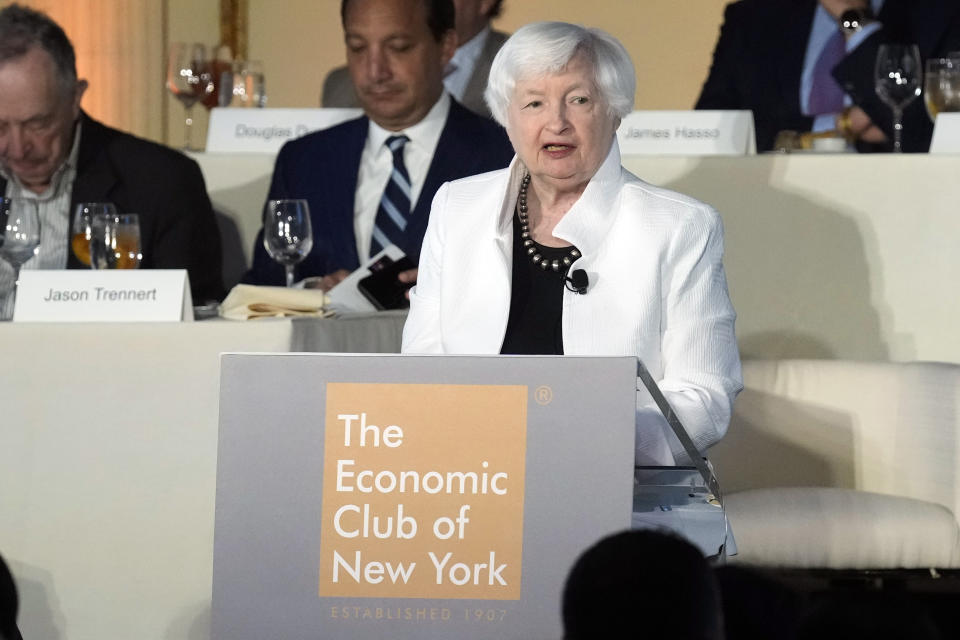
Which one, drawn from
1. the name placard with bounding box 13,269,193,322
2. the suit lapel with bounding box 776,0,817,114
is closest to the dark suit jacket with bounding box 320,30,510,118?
the suit lapel with bounding box 776,0,817,114

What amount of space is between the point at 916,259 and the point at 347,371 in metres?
2.12

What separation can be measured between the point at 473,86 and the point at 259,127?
2.67 feet

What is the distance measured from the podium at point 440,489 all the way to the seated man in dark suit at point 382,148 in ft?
6.62

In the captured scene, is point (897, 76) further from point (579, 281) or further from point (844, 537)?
point (579, 281)

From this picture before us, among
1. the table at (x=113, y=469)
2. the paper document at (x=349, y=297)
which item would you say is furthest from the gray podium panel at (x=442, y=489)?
the paper document at (x=349, y=297)

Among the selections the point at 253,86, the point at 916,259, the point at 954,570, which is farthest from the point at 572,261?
the point at 253,86

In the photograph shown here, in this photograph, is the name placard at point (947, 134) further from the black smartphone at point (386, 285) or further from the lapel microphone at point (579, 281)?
the lapel microphone at point (579, 281)

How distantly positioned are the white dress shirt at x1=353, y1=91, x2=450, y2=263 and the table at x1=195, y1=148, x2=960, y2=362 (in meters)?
0.52

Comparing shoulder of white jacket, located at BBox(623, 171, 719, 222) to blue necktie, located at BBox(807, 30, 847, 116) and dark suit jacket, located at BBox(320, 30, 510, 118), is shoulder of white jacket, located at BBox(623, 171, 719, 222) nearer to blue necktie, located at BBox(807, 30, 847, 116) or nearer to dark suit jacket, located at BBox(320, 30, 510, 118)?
dark suit jacket, located at BBox(320, 30, 510, 118)

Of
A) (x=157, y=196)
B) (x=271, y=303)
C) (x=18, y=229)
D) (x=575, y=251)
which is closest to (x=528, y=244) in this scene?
(x=575, y=251)

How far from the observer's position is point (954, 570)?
2.70 meters

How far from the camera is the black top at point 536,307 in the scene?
2307 mm

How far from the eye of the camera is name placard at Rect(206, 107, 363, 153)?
12.7 ft

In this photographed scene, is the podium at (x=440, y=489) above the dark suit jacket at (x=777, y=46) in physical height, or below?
below
